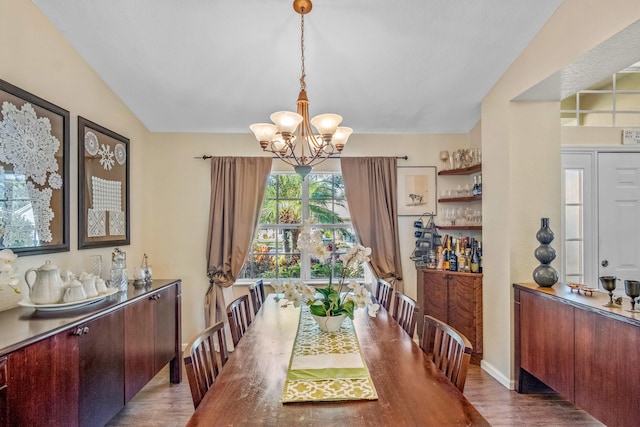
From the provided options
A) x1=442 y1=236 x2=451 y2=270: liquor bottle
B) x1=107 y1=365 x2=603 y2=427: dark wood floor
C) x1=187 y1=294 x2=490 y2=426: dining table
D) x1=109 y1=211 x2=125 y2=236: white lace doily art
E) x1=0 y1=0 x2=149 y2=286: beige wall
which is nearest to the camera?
x1=187 y1=294 x2=490 y2=426: dining table

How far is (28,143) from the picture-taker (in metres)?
2.19

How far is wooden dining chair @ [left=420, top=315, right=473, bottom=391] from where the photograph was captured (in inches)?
54.5

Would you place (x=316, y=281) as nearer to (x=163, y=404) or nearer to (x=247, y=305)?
(x=247, y=305)

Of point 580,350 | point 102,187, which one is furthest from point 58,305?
point 580,350

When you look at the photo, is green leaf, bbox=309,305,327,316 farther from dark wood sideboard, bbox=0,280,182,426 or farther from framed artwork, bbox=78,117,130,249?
framed artwork, bbox=78,117,130,249

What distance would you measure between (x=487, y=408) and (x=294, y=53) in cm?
308

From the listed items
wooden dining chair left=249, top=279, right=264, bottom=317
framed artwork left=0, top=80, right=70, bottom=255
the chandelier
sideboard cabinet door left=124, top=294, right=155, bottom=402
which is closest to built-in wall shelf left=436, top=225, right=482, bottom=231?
the chandelier

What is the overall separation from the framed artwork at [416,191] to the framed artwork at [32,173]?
305 cm

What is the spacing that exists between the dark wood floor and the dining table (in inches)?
49.2

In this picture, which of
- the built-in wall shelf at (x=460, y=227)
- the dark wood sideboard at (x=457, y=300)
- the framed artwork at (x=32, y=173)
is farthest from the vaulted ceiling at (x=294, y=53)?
the dark wood sideboard at (x=457, y=300)

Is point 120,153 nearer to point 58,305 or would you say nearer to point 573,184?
point 58,305

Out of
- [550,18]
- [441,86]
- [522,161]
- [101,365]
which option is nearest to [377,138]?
[441,86]

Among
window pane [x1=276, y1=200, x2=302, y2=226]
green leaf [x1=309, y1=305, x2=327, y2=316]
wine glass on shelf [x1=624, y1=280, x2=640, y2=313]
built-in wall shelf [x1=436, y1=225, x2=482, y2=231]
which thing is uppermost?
window pane [x1=276, y1=200, x2=302, y2=226]

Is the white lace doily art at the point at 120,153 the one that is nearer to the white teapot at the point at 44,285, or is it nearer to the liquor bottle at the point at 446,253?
the white teapot at the point at 44,285
